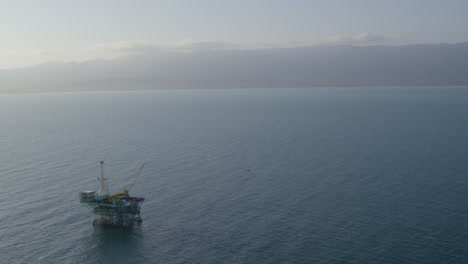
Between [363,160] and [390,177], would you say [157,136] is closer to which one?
[363,160]

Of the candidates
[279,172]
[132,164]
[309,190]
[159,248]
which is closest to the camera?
[159,248]

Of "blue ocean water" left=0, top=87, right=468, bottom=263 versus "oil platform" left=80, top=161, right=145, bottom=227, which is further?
"oil platform" left=80, top=161, right=145, bottom=227

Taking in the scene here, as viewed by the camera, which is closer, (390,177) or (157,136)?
(390,177)

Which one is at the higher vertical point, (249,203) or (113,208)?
(113,208)

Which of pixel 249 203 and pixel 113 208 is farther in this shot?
pixel 249 203

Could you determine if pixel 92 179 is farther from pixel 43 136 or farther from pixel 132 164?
pixel 43 136

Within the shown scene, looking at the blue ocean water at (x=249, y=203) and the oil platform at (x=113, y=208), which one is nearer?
the blue ocean water at (x=249, y=203)

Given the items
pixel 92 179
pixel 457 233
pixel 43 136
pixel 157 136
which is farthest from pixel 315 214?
pixel 43 136

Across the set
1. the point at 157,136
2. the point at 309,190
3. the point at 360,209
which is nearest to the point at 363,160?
the point at 309,190

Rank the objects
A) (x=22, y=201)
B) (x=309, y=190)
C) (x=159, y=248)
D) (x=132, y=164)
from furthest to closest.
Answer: (x=132, y=164)
(x=309, y=190)
(x=22, y=201)
(x=159, y=248)
